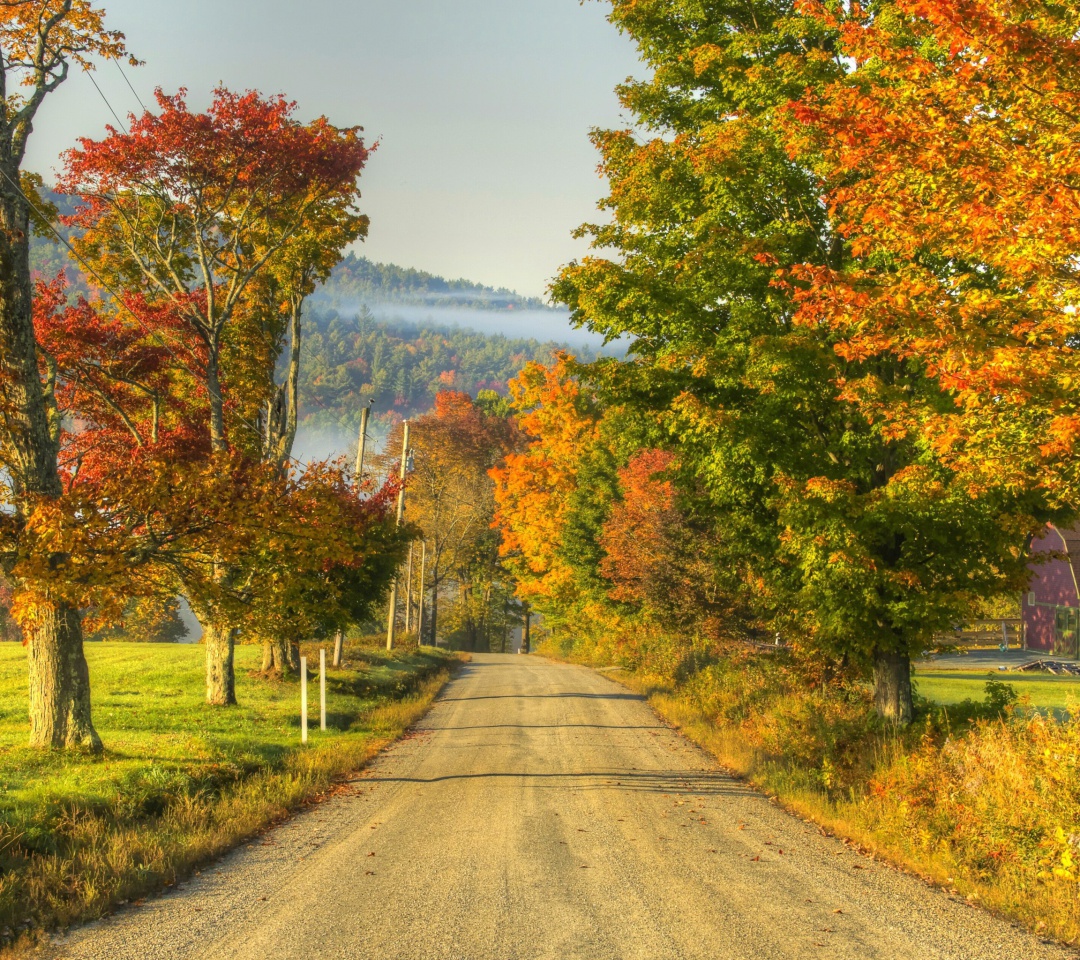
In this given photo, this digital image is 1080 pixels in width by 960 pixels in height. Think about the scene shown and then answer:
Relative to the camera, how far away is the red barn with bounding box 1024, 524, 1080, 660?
39.0m

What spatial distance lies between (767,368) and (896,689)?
5.40m

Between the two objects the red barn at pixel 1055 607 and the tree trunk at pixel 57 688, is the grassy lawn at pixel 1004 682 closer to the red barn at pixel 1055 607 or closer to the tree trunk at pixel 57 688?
the red barn at pixel 1055 607

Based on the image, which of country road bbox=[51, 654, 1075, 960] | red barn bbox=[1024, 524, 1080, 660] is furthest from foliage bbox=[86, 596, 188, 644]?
red barn bbox=[1024, 524, 1080, 660]

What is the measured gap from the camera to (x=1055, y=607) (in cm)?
4138

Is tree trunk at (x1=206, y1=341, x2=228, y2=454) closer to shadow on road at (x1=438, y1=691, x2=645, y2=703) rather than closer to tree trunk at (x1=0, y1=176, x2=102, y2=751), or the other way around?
tree trunk at (x1=0, y1=176, x2=102, y2=751)

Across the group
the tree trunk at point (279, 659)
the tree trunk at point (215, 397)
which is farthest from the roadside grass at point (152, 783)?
the tree trunk at point (215, 397)

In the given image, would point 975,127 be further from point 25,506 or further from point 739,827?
point 25,506

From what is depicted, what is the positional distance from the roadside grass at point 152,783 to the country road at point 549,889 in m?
0.47

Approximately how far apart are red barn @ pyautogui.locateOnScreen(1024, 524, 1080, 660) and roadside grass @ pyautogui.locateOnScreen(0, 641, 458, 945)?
3209cm

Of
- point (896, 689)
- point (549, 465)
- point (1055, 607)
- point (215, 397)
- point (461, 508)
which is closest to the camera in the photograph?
point (896, 689)

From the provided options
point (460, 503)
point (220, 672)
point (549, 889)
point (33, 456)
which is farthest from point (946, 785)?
point (460, 503)

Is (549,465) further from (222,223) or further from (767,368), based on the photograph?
(767,368)

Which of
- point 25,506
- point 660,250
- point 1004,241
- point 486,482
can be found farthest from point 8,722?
point 486,482

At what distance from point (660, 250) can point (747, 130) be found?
7.57 ft
